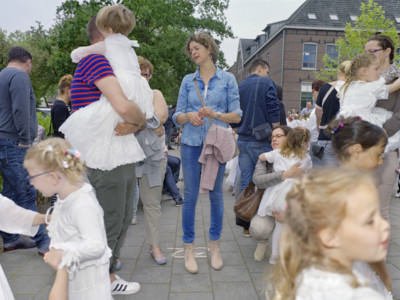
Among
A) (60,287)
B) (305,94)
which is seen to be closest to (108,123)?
(60,287)

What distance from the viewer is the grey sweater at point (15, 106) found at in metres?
3.86

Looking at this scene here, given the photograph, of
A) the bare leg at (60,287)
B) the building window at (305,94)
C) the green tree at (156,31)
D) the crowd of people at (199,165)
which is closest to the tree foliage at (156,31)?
the green tree at (156,31)

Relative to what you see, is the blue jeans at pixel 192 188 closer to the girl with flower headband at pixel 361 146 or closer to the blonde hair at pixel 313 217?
the girl with flower headband at pixel 361 146

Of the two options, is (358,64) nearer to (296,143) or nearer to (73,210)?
(296,143)

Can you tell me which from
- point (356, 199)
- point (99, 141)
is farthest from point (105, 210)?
point (356, 199)

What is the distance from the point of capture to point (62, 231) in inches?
82.0

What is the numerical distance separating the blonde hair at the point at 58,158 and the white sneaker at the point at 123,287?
1339 millimetres

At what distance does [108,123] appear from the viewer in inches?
100

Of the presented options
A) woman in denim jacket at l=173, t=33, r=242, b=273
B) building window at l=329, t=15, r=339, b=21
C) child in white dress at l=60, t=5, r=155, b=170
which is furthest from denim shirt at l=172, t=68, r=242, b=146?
building window at l=329, t=15, r=339, b=21

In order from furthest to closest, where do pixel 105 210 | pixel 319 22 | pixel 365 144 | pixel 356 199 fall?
pixel 319 22 < pixel 105 210 < pixel 365 144 < pixel 356 199

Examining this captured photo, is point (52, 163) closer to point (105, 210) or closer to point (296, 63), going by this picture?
point (105, 210)

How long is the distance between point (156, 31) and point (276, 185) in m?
21.2

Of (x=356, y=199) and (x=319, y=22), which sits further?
(x=319, y=22)

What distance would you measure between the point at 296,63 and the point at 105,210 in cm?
3562
